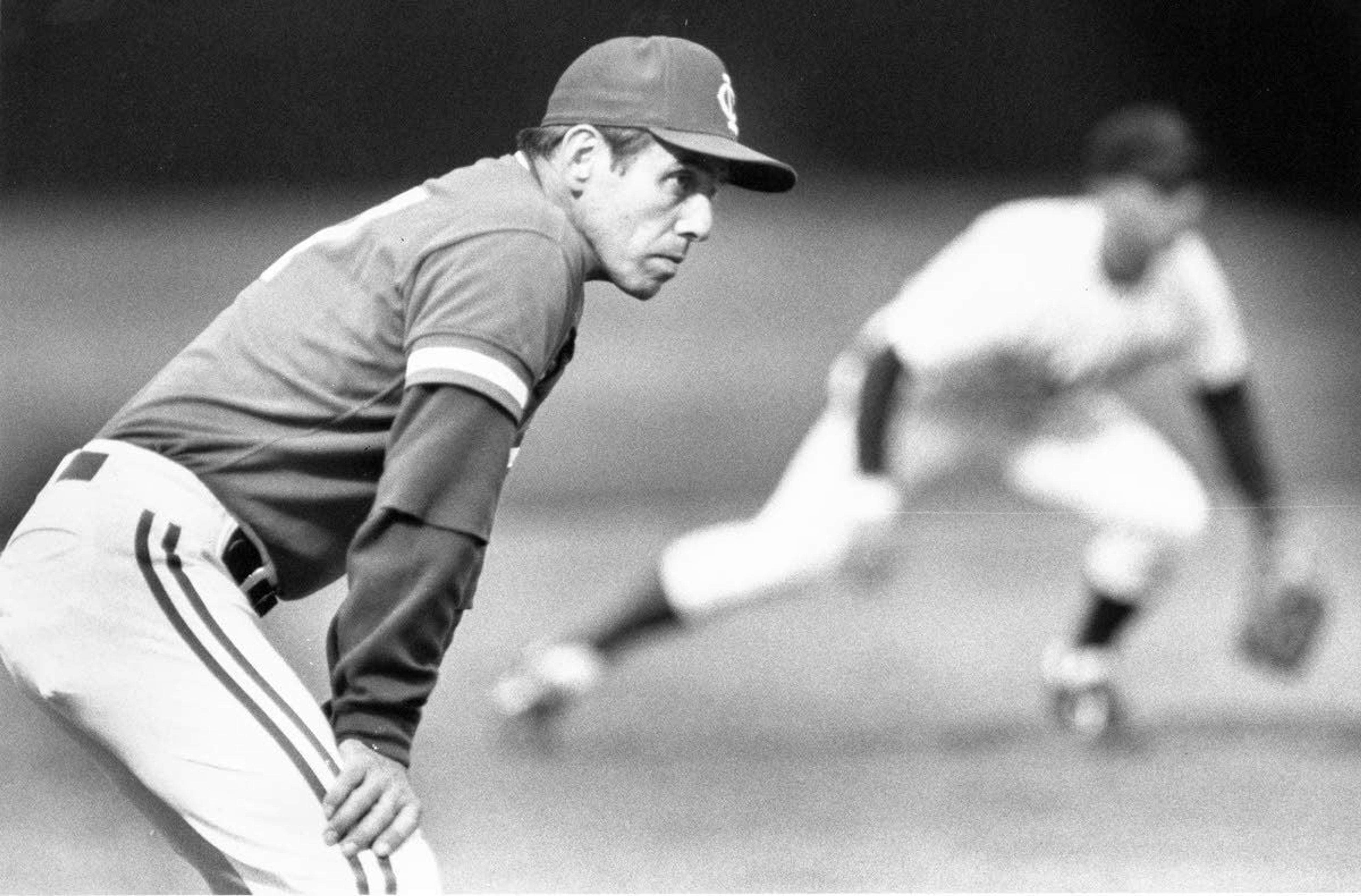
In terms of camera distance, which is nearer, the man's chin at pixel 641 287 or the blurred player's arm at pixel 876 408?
the man's chin at pixel 641 287

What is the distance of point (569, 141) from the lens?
2.10m

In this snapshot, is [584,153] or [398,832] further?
[584,153]

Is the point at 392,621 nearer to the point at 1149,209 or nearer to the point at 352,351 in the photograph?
the point at 352,351

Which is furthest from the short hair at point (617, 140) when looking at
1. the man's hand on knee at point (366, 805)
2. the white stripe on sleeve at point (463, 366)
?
the man's hand on knee at point (366, 805)

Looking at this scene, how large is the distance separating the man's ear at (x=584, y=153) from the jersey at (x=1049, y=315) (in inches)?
56.7

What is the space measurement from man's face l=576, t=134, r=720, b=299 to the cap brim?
0.08 feet

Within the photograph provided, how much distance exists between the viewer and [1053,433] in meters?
3.67

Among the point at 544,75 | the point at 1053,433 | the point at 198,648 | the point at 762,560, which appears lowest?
the point at 762,560

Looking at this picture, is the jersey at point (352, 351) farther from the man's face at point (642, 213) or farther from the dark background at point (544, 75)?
the dark background at point (544, 75)

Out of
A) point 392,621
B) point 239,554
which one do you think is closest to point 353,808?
point 392,621

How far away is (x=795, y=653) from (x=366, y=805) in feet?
5.66

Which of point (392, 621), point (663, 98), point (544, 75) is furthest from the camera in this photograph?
point (544, 75)

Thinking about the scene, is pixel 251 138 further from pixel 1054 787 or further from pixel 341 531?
pixel 1054 787

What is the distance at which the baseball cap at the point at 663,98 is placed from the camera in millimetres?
2066
